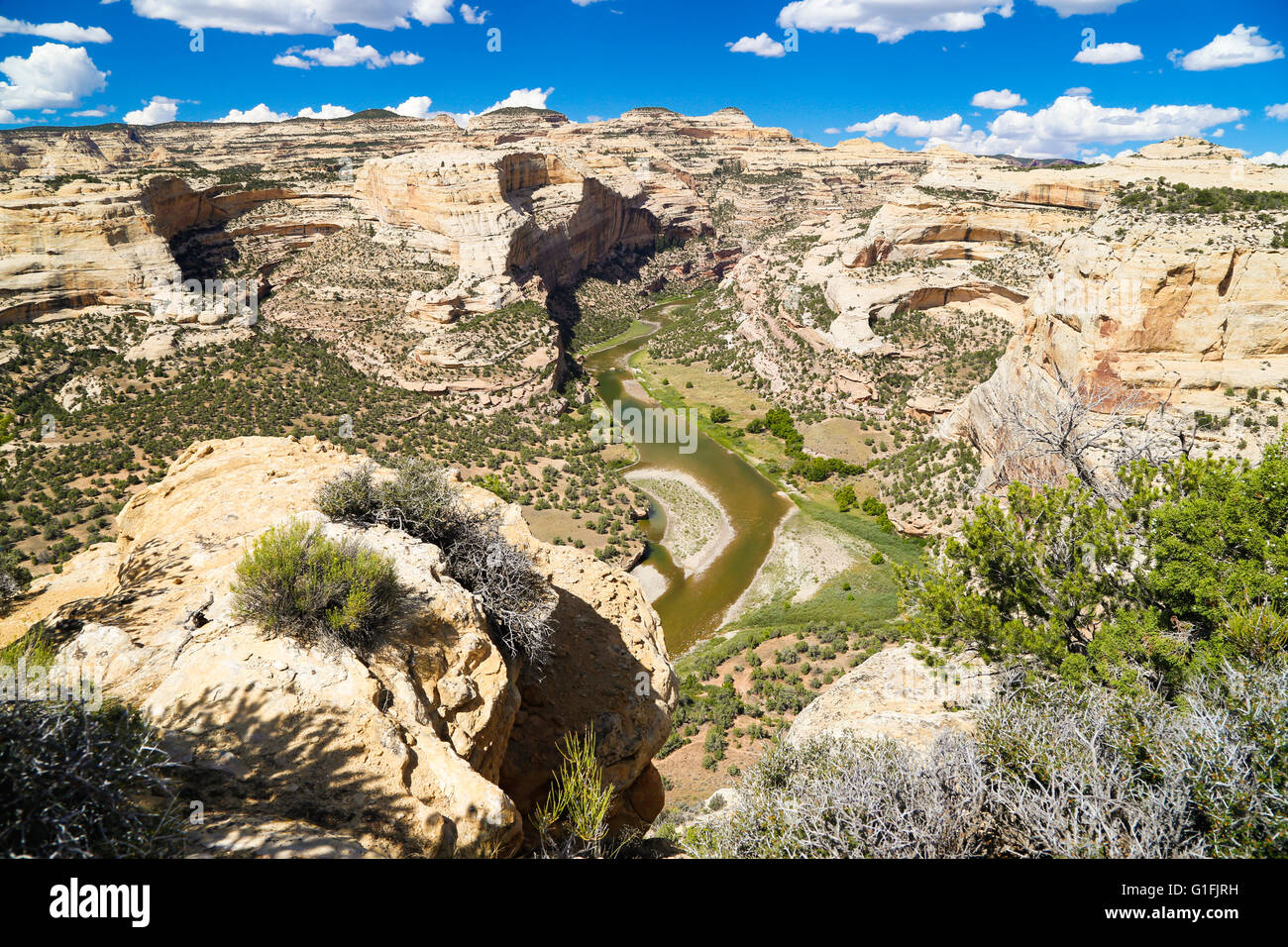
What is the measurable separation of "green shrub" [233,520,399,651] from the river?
1900 cm

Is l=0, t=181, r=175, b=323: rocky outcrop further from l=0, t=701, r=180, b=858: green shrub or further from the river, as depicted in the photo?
l=0, t=701, r=180, b=858: green shrub

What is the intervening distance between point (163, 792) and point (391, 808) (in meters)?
1.65

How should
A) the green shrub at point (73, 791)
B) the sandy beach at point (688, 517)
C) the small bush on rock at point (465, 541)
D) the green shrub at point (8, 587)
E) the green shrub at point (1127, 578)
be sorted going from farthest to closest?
1. the sandy beach at point (688, 517)
2. the green shrub at point (8, 587)
3. the small bush on rock at point (465, 541)
4. the green shrub at point (1127, 578)
5. the green shrub at point (73, 791)

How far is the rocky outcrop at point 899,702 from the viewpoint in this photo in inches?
392

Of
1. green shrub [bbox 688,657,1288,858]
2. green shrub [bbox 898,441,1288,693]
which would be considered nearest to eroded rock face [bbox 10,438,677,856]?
green shrub [bbox 688,657,1288,858]

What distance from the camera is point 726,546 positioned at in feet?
101

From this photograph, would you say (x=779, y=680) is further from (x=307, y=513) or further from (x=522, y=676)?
(x=307, y=513)

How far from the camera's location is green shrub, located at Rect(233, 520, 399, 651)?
6.02 meters

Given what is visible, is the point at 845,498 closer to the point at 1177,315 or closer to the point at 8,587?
the point at 1177,315

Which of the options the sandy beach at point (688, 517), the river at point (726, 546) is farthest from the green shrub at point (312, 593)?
the sandy beach at point (688, 517)

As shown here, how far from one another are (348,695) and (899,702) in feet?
33.7

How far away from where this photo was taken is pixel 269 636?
19.6 feet

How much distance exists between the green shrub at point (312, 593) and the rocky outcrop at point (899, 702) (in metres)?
7.25

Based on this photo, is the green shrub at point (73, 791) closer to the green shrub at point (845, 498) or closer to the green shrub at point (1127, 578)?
the green shrub at point (1127, 578)
